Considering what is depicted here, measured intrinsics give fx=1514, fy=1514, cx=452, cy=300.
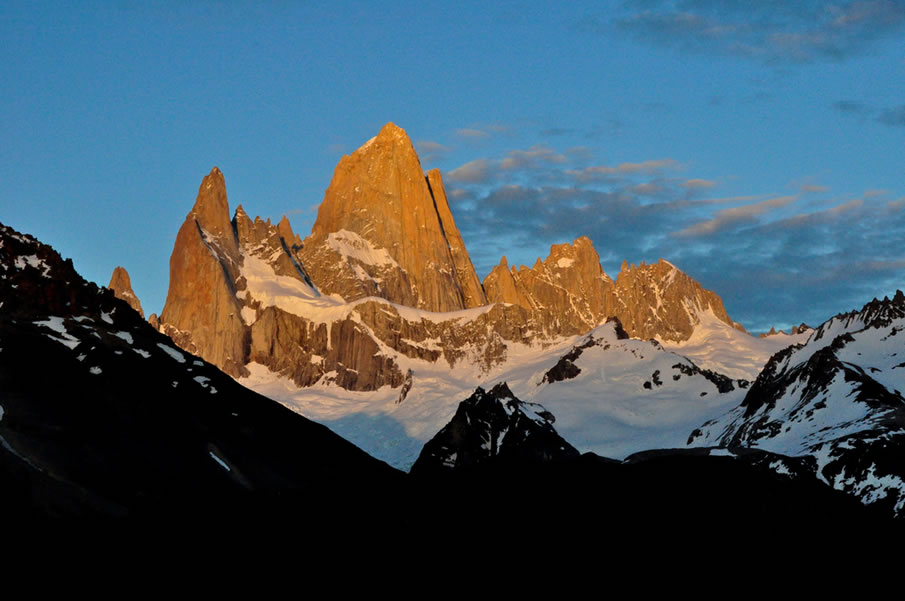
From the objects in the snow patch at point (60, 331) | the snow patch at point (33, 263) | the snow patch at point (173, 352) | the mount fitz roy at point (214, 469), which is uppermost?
the snow patch at point (33, 263)

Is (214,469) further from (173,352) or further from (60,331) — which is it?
(173,352)

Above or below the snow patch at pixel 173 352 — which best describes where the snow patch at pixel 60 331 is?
below

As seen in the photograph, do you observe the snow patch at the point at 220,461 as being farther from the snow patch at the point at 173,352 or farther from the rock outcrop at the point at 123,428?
the snow patch at the point at 173,352

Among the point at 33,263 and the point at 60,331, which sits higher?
the point at 33,263

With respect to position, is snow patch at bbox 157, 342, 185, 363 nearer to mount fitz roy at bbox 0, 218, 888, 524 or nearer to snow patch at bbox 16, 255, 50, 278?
mount fitz roy at bbox 0, 218, 888, 524

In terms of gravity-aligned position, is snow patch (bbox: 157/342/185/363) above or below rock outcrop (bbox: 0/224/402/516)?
above

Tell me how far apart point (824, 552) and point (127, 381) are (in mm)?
75940

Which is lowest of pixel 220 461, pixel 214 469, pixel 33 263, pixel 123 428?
pixel 214 469

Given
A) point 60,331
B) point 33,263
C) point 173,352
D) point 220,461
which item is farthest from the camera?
point 173,352

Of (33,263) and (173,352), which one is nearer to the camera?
(33,263)

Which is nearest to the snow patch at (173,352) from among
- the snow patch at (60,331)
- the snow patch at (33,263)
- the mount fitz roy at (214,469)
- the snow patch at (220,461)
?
the mount fitz roy at (214,469)

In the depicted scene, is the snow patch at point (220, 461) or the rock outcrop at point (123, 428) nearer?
the rock outcrop at point (123, 428)

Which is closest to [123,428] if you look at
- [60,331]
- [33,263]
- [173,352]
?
[60,331]

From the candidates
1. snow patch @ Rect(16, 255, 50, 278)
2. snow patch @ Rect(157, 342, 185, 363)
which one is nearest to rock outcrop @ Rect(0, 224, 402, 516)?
snow patch @ Rect(16, 255, 50, 278)
